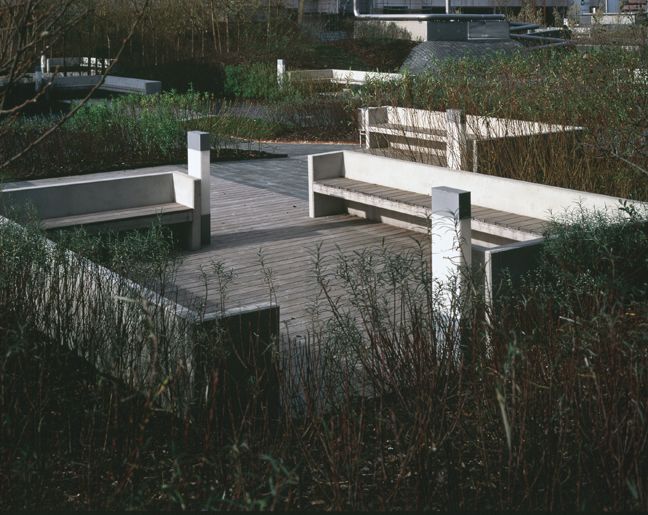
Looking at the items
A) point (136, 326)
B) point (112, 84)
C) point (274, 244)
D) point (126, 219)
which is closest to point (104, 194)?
point (126, 219)

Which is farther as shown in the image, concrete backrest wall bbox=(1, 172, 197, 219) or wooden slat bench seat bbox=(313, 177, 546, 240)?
concrete backrest wall bbox=(1, 172, 197, 219)

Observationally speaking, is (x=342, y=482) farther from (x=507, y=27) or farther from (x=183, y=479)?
(x=507, y=27)

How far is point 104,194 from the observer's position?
598 cm

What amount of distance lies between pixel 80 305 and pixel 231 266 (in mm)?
2045

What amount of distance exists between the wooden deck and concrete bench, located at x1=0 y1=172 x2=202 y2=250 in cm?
33

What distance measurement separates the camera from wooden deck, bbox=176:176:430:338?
Result: 491 cm

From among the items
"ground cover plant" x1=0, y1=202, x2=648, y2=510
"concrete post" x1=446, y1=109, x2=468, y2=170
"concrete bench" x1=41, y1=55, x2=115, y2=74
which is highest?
"concrete bench" x1=41, y1=55, x2=115, y2=74

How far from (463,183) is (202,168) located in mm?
2094

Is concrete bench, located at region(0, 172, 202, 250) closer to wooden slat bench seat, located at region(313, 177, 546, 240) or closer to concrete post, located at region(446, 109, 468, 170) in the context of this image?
wooden slat bench seat, located at region(313, 177, 546, 240)

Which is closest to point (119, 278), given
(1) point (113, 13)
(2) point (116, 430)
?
(2) point (116, 430)

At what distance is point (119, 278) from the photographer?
11.3 ft

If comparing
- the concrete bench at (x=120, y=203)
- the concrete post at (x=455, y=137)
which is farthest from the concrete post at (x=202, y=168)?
the concrete post at (x=455, y=137)

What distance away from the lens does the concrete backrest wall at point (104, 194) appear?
570 cm

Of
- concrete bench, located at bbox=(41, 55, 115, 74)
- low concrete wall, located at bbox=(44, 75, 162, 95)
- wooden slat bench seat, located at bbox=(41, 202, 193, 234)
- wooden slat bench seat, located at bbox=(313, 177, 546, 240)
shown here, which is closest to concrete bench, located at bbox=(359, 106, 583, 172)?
wooden slat bench seat, located at bbox=(313, 177, 546, 240)
